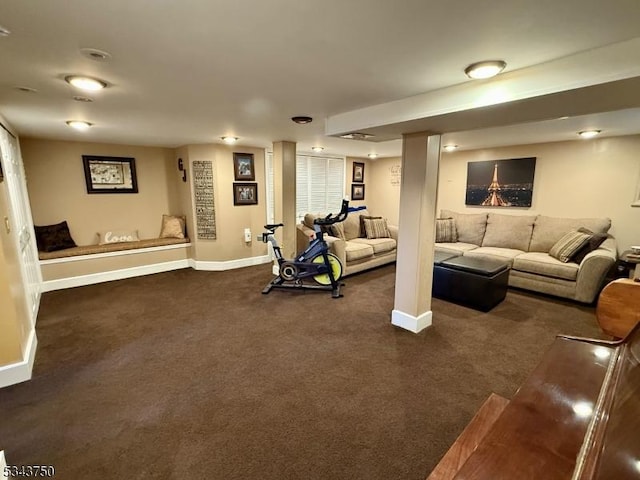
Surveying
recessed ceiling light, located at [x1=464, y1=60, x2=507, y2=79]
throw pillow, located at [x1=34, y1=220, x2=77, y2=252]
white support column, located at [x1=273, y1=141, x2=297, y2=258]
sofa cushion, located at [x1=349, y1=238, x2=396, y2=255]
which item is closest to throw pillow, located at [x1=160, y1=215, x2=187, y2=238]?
throw pillow, located at [x1=34, y1=220, x2=77, y2=252]

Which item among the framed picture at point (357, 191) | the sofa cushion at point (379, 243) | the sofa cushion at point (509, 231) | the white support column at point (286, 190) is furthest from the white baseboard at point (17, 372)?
the framed picture at point (357, 191)

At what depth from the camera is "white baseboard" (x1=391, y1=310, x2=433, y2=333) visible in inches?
120

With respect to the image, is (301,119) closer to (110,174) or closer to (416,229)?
(416,229)

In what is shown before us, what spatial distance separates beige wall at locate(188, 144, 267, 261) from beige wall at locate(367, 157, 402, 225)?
9.59ft

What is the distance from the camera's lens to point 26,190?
4125mm

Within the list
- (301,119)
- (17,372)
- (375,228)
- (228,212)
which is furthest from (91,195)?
(375,228)

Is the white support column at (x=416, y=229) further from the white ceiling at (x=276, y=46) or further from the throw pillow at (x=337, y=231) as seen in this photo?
the throw pillow at (x=337, y=231)

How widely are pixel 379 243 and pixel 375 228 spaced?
1.35ft

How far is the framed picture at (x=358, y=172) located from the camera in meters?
6.97

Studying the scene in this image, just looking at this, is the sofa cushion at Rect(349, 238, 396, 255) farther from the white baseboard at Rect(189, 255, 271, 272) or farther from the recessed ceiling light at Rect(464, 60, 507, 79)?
the recessed ceiling light at Rect(464, 60, 507, 79)

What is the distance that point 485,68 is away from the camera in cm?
169

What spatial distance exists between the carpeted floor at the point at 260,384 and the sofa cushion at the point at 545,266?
0.36m

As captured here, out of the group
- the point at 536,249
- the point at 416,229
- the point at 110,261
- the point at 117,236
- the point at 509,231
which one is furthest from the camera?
the point at 117,236

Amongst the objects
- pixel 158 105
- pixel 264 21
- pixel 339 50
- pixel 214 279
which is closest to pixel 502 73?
pixel 339 50
